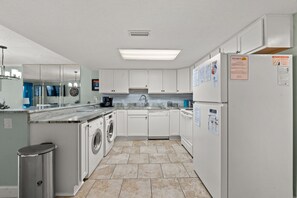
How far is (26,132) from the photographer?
6.78 ft

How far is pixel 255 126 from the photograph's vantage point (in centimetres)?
167

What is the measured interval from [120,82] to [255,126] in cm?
393

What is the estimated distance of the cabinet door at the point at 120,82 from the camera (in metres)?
4.95

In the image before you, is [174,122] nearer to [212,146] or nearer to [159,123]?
[159,123]

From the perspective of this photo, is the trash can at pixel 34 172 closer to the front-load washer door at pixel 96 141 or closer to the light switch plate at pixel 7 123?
the light switch plate at pixel 7 123

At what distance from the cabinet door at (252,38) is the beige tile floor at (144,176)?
1.98 m

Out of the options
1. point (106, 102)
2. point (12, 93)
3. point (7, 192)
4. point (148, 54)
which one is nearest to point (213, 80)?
point (148, 54)

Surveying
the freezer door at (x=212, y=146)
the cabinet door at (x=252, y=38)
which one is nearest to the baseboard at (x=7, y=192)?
the freezer door at (x=212, y=146)

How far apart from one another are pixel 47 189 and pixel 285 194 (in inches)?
103

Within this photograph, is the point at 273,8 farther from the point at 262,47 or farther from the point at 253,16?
the point at 262,47

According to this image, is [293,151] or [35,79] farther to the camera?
[35,79]

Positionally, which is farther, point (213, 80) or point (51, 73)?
point (51, 73)

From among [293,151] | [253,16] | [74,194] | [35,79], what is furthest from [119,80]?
[293,151]

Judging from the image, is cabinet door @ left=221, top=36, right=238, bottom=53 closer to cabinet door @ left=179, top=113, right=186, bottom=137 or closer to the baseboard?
cabinet door @ left=179, top=113, right=186, bottom=137
